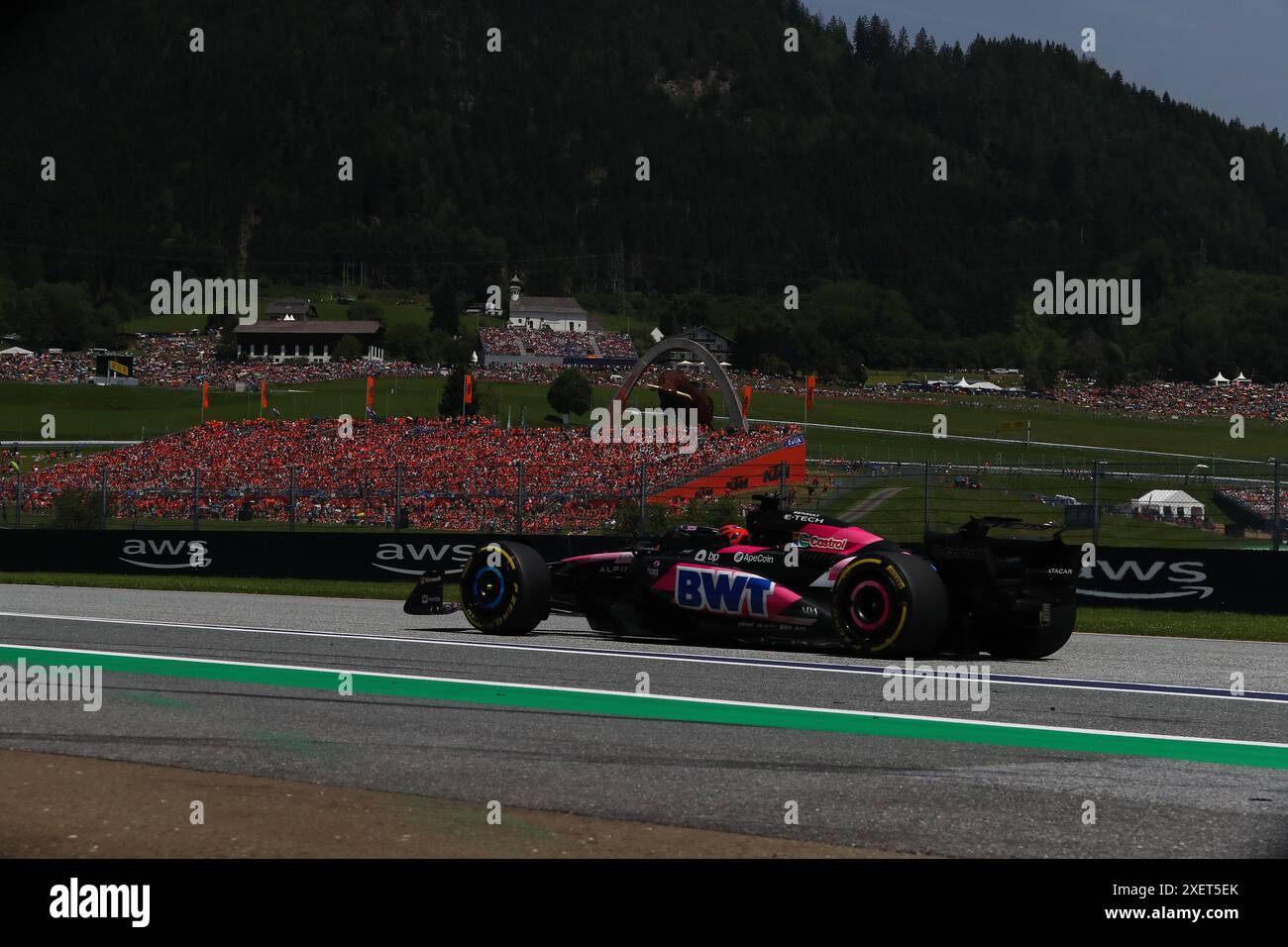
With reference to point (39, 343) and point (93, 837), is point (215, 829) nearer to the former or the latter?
point (93, 837)

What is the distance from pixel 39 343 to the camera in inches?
7441

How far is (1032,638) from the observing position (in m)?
10.6

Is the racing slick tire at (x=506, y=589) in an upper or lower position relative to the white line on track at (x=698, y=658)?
upper

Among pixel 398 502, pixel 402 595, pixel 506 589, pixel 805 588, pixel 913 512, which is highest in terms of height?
pixel 398 502

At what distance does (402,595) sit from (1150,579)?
10.2 meters

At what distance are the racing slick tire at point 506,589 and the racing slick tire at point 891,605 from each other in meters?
3.10

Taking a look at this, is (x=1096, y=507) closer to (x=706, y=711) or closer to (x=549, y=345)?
(x=706, y=711)

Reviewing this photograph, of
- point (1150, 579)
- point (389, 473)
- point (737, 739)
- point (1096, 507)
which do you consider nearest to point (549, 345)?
point (389, 473)

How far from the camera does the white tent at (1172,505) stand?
25938mm

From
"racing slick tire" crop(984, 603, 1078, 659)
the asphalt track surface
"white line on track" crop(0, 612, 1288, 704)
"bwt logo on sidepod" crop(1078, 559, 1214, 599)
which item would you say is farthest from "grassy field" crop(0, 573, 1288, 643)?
"white line on track" crop(0, 612, 1288, 704)

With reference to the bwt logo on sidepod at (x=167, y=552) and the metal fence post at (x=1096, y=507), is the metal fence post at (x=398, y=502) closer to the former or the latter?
the bwt logo on sidepod at (x=167, y=552)
